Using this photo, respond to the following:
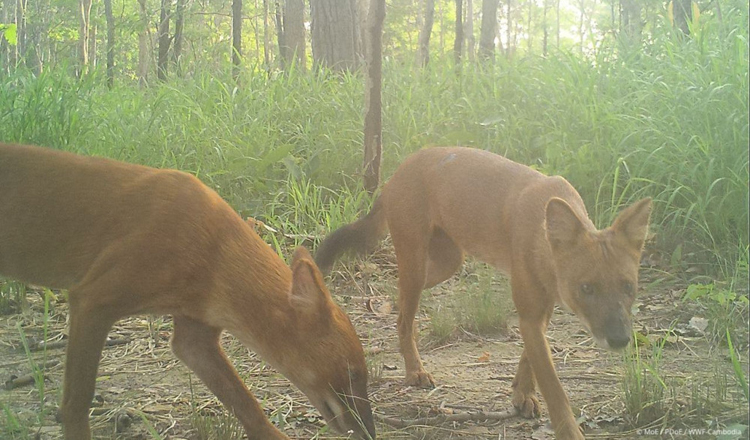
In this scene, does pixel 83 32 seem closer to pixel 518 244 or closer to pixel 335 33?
pixel 518 244

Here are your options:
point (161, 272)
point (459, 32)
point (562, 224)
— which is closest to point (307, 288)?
point (161, 272)

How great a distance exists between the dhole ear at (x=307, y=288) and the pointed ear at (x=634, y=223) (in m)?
0.97

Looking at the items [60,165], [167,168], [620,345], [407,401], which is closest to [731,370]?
[620,345]

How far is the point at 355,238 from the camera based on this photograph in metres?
3.27

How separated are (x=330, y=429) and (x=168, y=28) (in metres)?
1.58

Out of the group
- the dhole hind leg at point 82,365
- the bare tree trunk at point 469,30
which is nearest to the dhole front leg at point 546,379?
the dhole hind leg at point 82,365

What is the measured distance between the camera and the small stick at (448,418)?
253 centimetres

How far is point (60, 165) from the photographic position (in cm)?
235

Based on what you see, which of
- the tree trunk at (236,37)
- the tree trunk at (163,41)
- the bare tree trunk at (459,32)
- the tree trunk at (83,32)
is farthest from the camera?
the bare tree trunk at (459,32)

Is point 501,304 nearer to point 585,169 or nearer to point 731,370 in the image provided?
point 585,169

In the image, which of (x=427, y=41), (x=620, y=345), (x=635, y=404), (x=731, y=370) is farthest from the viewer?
(x=427, y=41)

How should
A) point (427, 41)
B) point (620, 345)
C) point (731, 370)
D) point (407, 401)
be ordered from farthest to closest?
point (427, 41), point (407, 401), point (620, 345), point (731, 370)

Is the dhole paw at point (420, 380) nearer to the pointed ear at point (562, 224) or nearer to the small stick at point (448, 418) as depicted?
the small stick at point (448, 418)

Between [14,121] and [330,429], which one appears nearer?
[330,429]
